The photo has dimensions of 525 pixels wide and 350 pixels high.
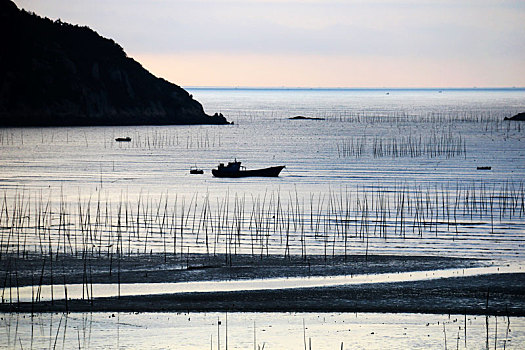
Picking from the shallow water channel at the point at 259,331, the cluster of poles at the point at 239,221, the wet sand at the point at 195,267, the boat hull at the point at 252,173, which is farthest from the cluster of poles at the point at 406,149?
the shallow water channel at the point at 259,331

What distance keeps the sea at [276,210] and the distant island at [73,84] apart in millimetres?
44097

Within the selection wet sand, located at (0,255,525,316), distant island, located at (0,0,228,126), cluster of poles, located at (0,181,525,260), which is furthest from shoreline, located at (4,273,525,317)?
distant island, located at (0,0,228,126)

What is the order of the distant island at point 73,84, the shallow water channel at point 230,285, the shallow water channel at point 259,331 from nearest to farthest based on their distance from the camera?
the shallow water channel at point 259,331, the shallow water channel at point 230,285, the distant island at point 73,84

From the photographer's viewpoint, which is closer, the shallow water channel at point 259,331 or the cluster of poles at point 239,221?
the shallow water channel at point 259,331

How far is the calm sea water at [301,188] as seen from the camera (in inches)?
1332

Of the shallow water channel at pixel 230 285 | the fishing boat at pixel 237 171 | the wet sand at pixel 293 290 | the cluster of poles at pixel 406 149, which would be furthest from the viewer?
the cluster of poles at pixel 406 149

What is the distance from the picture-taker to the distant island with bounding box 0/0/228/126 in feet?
457

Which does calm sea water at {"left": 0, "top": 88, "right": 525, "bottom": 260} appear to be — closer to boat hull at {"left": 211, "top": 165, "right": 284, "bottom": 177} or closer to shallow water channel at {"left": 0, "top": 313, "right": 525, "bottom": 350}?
boat hull at {"left": 211, "top": 165, "right": 284, "bottom": 177}

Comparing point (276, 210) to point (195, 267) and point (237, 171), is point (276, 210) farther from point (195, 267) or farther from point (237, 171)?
point (237, 171)

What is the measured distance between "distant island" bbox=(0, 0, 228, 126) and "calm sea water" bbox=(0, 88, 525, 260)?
22.1 metres

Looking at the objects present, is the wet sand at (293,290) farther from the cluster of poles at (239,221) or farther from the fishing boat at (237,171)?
the fishing boat at (237,171)

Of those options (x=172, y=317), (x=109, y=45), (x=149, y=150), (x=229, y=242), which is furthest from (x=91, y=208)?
(x=109, y=45)

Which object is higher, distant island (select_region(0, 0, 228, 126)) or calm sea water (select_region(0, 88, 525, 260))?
distant island (select_region(0, 0, 228, 126))

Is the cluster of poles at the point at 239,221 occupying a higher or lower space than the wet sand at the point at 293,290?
higher
